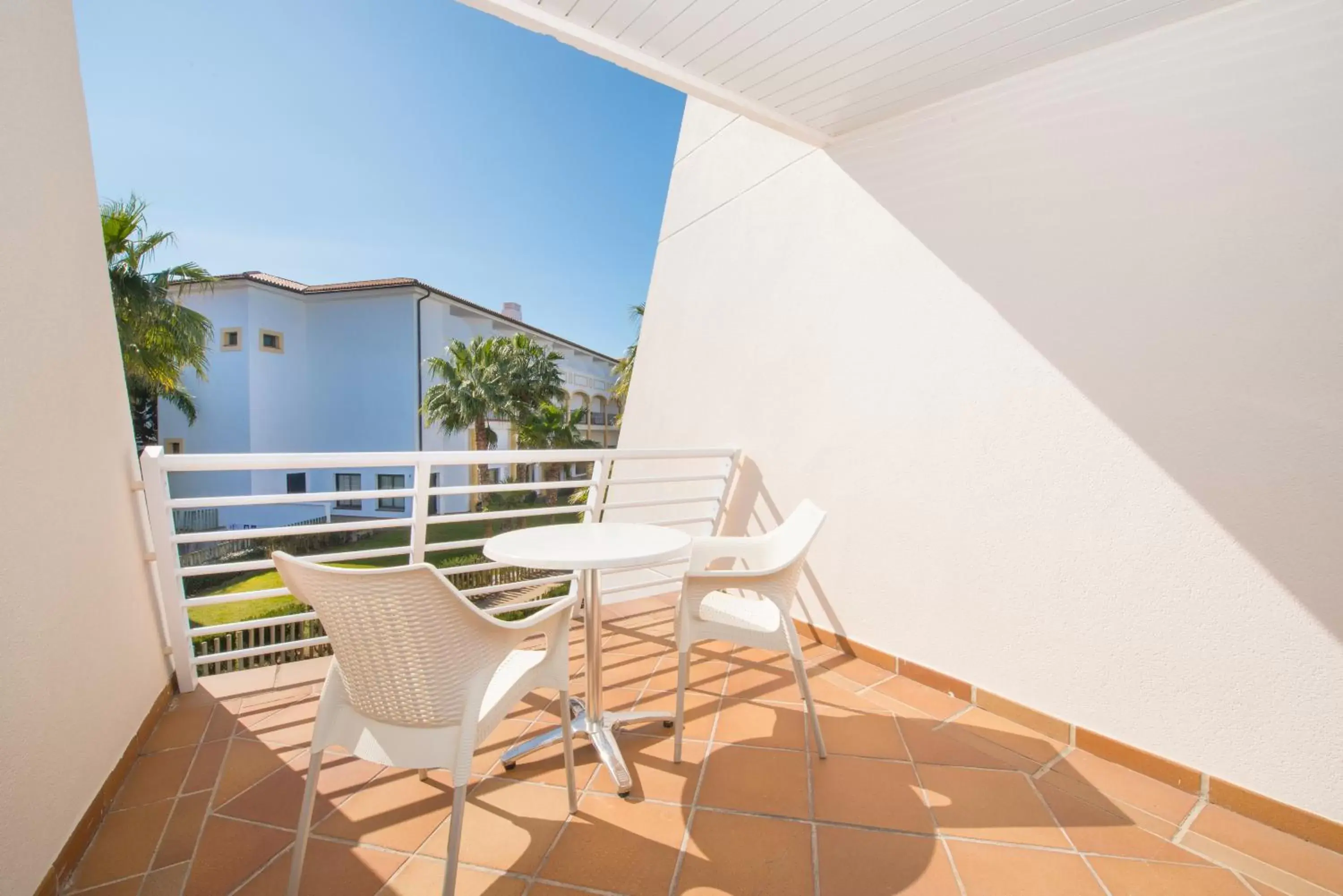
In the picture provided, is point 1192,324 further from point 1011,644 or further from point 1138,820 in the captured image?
point 1138,820

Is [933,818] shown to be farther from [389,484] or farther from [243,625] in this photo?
[389,484]

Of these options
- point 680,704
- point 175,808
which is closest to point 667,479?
point 680,704

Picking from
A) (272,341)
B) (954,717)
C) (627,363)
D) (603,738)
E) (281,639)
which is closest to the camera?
(603,738)

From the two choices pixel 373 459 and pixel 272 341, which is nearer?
pixel 373 459

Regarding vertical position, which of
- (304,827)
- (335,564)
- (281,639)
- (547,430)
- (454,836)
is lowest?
(281,639)

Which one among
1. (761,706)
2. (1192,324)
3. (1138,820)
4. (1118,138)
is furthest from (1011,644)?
(1118,138)

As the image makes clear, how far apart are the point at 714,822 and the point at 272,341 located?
71.3 ft

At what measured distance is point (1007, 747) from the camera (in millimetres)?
2080

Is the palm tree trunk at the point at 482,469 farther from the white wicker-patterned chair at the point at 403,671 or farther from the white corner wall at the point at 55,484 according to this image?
the white wicker-patterned chair at the point at 403,671

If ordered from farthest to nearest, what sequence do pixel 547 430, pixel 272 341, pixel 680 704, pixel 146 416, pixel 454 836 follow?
pixel 272 341, pixel 547 430, pixel 146 416, pixel 680 704, pixel 454 836

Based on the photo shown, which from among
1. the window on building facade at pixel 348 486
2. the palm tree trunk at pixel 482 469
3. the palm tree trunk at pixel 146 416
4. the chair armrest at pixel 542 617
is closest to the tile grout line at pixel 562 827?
the chair armrest at pixel 542 617

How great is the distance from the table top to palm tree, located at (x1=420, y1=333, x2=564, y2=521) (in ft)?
49.7

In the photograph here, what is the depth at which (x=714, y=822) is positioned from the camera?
1.64 meters

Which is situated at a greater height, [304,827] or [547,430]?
[304,827]
